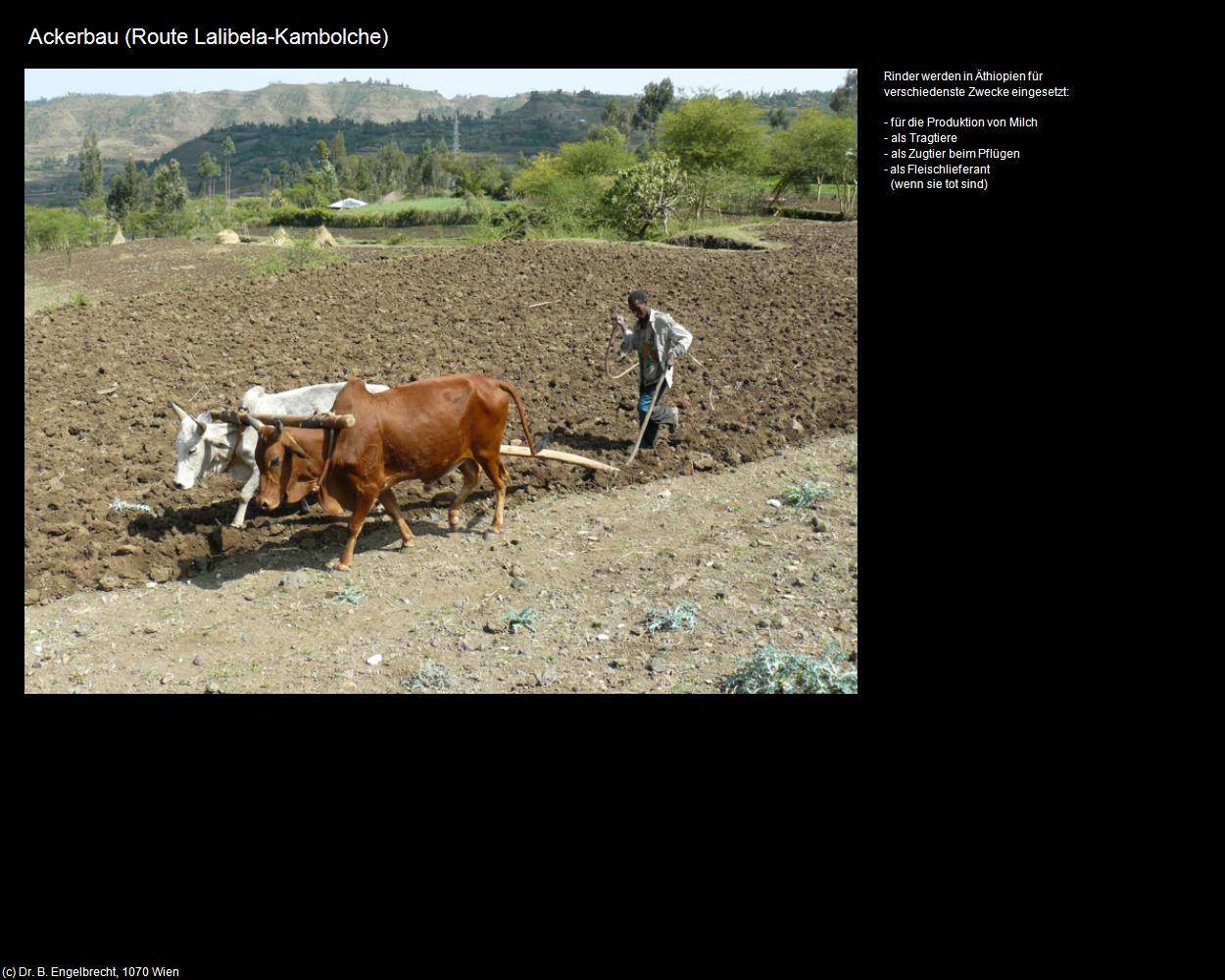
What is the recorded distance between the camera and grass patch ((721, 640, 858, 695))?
4.78 meters

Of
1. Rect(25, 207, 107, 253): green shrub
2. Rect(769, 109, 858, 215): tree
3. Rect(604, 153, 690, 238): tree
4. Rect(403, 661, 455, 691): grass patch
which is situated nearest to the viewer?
Rect(403, 661, 455, 691): grass patch

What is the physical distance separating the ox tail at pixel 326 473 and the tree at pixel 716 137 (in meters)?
37.0

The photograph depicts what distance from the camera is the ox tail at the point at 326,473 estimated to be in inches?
260

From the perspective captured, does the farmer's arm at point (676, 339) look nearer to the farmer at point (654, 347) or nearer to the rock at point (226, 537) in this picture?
the farmer at point (654, 347)

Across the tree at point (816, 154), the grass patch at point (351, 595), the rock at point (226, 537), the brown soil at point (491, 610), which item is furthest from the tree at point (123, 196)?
the grass patch at point (351, 595)

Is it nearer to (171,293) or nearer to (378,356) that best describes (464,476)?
(378,356)

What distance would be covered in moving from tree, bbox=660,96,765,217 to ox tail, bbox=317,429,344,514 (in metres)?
37.0

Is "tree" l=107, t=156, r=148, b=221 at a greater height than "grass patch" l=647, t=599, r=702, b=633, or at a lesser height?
greater

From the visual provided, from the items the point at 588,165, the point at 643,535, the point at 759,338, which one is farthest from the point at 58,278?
the point at 588,165

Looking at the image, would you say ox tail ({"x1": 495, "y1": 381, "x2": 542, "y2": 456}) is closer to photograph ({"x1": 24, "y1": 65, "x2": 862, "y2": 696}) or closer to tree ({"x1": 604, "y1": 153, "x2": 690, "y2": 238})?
photograph ({"x1": 24, "y1": 65, "x2": 862, "y2": 696})

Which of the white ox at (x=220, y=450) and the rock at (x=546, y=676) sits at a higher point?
the white ox at (x=220, y=450)

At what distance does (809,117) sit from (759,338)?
3712 cm

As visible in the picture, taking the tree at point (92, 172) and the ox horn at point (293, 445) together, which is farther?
the tree at point (92, 172)

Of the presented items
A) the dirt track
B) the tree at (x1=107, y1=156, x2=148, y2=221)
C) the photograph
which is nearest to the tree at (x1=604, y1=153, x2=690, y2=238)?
the dirt track
